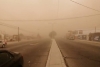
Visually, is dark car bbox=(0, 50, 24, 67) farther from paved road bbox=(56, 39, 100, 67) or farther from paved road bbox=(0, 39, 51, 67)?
paved road bbox=(56, 39, 100, 67)

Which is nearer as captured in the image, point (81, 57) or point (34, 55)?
point (81, 57)

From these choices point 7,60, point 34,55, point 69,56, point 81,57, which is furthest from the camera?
point 34,55

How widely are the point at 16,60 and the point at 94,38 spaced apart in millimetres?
71501

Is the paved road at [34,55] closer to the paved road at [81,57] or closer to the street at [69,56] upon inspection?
the street at [69,56]

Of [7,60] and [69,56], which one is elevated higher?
[7,60]

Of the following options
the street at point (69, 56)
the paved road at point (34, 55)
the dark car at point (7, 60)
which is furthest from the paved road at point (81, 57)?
the dark car at point (7, 60)

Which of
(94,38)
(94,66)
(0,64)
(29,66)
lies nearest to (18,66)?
(0,64)

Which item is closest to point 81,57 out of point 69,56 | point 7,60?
point 69,56

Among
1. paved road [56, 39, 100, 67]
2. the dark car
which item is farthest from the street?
the dark car

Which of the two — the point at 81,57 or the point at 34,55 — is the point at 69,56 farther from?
the point at 34,55

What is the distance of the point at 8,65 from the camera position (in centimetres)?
569

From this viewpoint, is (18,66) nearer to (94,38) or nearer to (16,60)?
(16,60)

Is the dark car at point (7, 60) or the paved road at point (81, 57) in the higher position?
the dark car at point (7, 60)

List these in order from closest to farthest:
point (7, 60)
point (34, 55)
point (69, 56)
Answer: point (7, 60) → point (69, 56) → point (34, 55)
